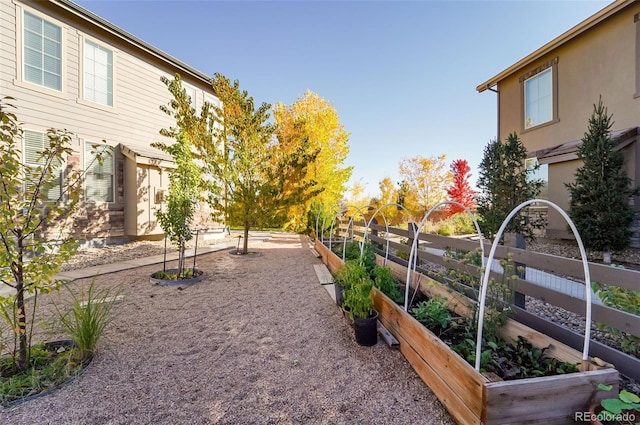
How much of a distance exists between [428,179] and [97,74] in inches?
659

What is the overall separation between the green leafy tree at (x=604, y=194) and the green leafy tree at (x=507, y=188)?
1296mm

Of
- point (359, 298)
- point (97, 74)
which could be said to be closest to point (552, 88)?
point (359, 298)

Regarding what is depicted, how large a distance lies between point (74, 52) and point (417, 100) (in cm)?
1420

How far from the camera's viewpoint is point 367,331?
2996 millimetres

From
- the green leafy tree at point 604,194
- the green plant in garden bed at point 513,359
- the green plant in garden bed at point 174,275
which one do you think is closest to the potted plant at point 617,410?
the green plant in garden bed at point 513,359

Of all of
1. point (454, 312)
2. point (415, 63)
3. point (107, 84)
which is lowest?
point (454, 312)

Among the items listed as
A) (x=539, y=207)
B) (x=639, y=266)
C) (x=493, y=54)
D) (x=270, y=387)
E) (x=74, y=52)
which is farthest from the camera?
(x=493, y=54)

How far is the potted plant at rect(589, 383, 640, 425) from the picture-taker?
4.61 feet

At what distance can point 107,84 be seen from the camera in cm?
832

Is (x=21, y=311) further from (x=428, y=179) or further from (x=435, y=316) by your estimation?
(x=428, y=179)

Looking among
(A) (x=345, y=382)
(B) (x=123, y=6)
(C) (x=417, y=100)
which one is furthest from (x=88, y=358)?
(C) (x=417, y=100)

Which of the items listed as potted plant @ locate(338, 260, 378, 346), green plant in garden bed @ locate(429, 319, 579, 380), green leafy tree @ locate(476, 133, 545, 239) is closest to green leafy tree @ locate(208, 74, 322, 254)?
potted plant @ locate(338, 260, 378, 346)

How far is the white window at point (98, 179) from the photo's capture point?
7.86 m

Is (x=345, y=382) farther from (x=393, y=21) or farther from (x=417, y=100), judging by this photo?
(x=417, y=100)
